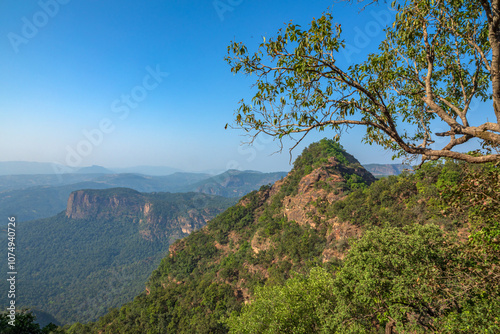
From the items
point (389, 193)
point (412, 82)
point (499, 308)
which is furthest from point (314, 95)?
point (389, 193)

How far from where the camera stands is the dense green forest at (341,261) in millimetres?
6738

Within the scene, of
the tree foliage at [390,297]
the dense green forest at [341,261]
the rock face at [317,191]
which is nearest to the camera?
the dense green forest at [341,261]

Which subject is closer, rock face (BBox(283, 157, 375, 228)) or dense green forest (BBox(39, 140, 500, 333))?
dense green forest (BBox(39, 140, 500, 333))

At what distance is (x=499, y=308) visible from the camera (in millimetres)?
7078

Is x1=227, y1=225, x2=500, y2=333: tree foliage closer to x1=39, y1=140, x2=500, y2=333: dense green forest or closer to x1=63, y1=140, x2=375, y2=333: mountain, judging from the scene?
x1=39, y1=140, x2=500, y2=333: dense green forest

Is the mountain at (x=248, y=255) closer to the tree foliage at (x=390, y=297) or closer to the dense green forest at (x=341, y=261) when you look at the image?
the dense green forest at (x=341, y=261)

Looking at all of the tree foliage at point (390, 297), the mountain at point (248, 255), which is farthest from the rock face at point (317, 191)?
the tree foliage at point (390, 297)

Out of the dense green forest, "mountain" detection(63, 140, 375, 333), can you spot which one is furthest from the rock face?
the dense green forest

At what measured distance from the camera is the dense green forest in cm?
674

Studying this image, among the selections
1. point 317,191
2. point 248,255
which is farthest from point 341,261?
point 248,255

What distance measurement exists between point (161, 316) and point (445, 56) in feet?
168

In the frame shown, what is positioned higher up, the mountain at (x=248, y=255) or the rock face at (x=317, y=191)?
the rock face at (x=317, y=191)

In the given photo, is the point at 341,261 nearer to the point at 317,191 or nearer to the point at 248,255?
the point at 317,191

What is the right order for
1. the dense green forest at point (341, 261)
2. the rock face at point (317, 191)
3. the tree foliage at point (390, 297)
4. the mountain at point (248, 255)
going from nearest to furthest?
the dense green forest at point (341, 261)
the tree foliage at point (390, 297)
the mountain at point (248, 255)
the rock face at point (317, 191)
